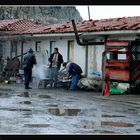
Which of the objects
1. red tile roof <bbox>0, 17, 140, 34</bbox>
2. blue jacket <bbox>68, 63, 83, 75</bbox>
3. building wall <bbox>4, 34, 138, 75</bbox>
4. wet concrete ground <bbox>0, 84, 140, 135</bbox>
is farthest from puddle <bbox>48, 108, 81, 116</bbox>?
building wall <bbox>4, 34, 138, 75</bbox>

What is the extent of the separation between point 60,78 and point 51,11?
3996 cm

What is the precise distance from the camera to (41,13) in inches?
2447

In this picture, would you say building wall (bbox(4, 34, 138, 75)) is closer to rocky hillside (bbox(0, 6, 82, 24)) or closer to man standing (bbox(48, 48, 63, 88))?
man standing (bbox(48, 48, 63, 88))

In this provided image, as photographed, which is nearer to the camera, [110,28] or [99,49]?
[110,28]

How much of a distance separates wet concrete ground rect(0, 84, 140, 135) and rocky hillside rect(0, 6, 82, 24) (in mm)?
34388

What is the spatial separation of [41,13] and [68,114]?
4920 centimetres

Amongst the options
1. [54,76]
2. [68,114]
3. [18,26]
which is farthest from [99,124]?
[18,26]

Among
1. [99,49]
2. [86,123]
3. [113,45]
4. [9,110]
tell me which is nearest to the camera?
[86,123]

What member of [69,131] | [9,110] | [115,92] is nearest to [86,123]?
[69,131]

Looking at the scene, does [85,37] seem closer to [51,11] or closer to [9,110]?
[9,110]

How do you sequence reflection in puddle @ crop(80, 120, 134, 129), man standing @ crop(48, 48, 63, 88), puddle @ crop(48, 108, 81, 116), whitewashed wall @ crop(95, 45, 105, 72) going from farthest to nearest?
man standing @ crop(48, 48, 63, 88), whitewashed wall @ crop(95, 45, 105, 72), puddle @ crop(48, 108, 81, 116), reflection in puddle @ crop(80, 120, 134, 129)

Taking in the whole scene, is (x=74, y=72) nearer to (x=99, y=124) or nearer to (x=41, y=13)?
(x=99, y=124)

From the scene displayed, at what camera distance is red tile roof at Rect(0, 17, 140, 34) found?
73.1 feet

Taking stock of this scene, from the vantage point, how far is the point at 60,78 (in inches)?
965
